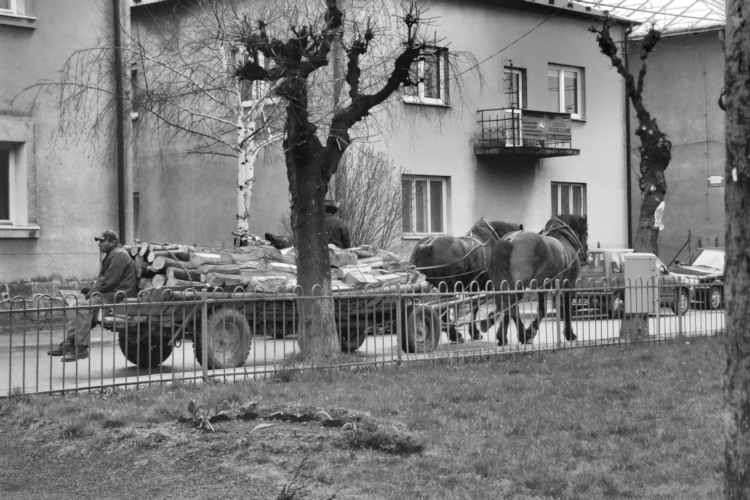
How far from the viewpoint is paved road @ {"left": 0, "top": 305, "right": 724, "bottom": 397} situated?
9945mm

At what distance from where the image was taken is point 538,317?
1348cm

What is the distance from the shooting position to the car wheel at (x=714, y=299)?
16656mm

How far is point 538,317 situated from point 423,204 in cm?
1278

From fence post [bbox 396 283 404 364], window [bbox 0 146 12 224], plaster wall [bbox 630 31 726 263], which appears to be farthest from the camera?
plaster wall [bbox 630 31 726 263]

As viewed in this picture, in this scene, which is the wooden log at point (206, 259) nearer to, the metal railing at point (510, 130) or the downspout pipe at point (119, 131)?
the downspout pipe at point (119, 131)

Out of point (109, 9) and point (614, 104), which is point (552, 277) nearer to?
point (109, 9)

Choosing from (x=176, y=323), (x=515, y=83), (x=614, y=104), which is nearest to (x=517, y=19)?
(x=515, y=83)

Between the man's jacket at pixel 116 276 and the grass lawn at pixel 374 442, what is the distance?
2899 millimetres

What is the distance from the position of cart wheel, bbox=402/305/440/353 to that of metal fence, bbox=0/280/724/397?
0.02m

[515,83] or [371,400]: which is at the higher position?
[515,83]

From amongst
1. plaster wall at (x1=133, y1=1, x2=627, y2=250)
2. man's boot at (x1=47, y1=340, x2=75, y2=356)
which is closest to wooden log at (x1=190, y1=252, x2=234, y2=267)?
man's boot at (x1=47, y1=340, x2=75, y2=356)

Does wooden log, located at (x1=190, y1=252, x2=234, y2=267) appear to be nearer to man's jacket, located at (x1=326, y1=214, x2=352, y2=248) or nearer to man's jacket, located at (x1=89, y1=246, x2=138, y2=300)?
man's jacket, located at (x1=89, y1=246, x2=138, y2=300)

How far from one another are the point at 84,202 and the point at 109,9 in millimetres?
3834

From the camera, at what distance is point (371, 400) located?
8.98 metres
